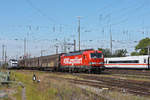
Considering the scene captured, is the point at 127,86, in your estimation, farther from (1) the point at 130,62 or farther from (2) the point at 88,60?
(1) the point at 130,62

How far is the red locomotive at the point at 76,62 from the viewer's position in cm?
3055

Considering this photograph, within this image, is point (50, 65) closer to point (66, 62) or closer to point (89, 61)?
point (66, 62)

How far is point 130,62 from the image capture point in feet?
151

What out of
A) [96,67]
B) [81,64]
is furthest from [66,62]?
[96,67]

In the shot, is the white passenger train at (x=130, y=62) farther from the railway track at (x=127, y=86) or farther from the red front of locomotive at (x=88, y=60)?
the railway track at (x=127, y=86)

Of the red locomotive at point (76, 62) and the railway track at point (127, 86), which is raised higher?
the red locomotive at point (76, 62)

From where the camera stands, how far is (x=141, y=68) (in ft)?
142

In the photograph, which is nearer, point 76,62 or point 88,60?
point 88,60

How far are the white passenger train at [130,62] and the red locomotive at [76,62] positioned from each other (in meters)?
13.8

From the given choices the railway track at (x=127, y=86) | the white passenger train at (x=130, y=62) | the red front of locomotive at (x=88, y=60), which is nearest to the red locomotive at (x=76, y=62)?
the red front of locomotive at (x=88, y=60)

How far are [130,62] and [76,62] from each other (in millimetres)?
16426

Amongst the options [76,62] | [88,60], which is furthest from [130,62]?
[88,60]

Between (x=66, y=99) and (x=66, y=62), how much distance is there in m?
26.6

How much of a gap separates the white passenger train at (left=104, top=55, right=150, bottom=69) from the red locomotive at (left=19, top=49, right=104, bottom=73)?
1384 cm
